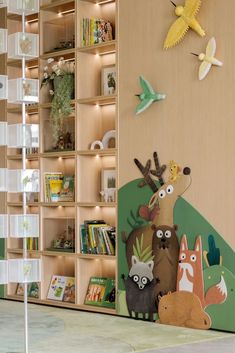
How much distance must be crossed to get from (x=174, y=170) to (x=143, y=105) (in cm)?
67

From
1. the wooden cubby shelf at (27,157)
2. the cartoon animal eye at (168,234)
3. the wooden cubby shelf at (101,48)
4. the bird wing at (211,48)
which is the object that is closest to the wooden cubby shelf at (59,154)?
the wooden cubby shelf at (27,157)

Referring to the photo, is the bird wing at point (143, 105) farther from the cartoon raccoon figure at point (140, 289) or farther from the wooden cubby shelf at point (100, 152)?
the cartoon raccoon figure at point (140, 289)

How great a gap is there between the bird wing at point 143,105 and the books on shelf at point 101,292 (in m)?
1.62

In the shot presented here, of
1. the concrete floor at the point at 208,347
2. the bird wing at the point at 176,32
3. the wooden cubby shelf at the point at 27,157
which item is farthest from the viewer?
the wooden cubby shelf at the point at 27,157

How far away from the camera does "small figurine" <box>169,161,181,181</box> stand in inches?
264

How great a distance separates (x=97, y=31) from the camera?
7.53 meters

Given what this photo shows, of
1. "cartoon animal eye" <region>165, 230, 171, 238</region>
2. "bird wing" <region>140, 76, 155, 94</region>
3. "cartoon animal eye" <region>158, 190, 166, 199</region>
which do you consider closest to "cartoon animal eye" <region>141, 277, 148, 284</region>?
"cartoon animal eye" <region>165, 230, 171, 238</region>

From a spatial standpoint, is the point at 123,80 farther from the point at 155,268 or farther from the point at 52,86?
the point at 155,268

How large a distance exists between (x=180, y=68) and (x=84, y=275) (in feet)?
7.30

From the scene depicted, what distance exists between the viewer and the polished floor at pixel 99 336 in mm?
5652

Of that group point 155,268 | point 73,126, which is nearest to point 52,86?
point 73,126

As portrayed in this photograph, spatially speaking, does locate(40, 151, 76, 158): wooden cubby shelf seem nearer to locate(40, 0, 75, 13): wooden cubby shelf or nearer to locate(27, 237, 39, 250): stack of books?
locate(27, 237, 39, 250): stack of books

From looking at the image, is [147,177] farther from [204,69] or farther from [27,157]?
[27,157]

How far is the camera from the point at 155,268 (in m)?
6.87
